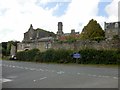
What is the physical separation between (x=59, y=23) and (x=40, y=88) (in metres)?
65.7

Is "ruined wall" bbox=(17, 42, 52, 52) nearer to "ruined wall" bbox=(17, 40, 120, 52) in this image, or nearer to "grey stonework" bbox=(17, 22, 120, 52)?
"grey stonework" bbox=(17, 22, 120, 52)

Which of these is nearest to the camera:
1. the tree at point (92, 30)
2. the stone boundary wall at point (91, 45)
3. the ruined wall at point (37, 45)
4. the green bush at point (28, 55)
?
the stone boundary wall at point (91, 45)

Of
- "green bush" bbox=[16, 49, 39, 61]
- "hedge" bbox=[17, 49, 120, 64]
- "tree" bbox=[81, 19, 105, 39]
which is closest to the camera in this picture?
"hedge" bbox=[17, 49, 120, 64]

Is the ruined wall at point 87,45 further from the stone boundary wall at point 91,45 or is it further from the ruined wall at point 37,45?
the ruined wall at point 37,45

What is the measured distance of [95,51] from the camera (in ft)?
139

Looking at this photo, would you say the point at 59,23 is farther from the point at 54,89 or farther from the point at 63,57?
the point at 54,89

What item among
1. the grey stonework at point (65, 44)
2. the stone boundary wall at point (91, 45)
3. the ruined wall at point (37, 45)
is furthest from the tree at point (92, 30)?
the stone boundary wall at point (91, 45)

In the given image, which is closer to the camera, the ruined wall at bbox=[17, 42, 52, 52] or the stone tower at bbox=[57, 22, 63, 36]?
the ruined wall at bbox=[17, 42, 52, 52]

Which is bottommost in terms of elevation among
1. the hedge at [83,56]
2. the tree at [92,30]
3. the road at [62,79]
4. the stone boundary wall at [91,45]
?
the road at [62,79]

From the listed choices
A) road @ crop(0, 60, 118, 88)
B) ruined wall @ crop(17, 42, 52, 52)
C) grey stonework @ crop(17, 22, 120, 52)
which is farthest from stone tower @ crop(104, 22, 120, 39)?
road @ crop(0, 60, 118, 88)

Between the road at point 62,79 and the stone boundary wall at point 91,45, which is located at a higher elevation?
the stone boundary wall at point 91,45

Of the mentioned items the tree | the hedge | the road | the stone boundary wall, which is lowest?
the road

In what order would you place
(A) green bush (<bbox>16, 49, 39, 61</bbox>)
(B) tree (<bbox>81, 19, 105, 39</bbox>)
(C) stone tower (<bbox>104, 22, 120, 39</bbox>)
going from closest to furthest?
(A) green bush (<bbox>16, 49, 39, 61</bbox>) < (B) tree (<bbox>81, 19, 105, 39</bbox>) < (C) stone tower (<bbox>104, 22, 120, 39</bbox>)

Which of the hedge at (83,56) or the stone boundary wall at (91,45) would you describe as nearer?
the hedge at (83,56)
